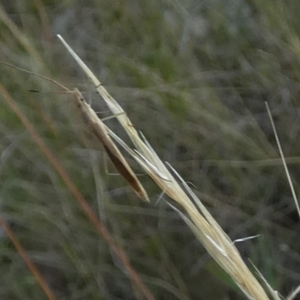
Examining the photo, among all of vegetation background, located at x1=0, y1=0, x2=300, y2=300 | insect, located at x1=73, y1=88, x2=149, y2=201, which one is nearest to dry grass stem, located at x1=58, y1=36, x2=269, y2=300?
insect, located at x1=73, y1=88, x2=149, y2=201

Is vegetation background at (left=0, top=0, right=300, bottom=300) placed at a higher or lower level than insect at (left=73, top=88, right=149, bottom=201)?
lower

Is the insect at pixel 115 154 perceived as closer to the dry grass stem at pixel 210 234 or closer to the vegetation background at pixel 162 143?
the dry grass stem at pixel 210 234

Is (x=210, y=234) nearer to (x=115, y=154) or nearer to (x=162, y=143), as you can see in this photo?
(x=115, y=154)

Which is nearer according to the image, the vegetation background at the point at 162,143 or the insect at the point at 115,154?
the insect at the point at 115,154

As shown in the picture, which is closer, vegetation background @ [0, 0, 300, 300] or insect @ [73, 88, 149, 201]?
insect @ [73, 88, 149, 201]

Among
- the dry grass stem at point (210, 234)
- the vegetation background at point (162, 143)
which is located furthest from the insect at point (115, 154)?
the vegetation background at point (162, 143)

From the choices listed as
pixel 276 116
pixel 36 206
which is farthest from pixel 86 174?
pixel 276 116

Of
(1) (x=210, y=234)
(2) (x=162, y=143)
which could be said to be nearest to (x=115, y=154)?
(1) (x=210, y=234)

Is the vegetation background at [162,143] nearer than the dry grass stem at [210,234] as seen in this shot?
No

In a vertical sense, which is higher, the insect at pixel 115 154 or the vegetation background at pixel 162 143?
the insect at pixel 115 154

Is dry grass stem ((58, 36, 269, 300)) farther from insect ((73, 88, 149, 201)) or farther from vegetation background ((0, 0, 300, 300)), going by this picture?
vegetation background ((0, 0, 300, 300))
